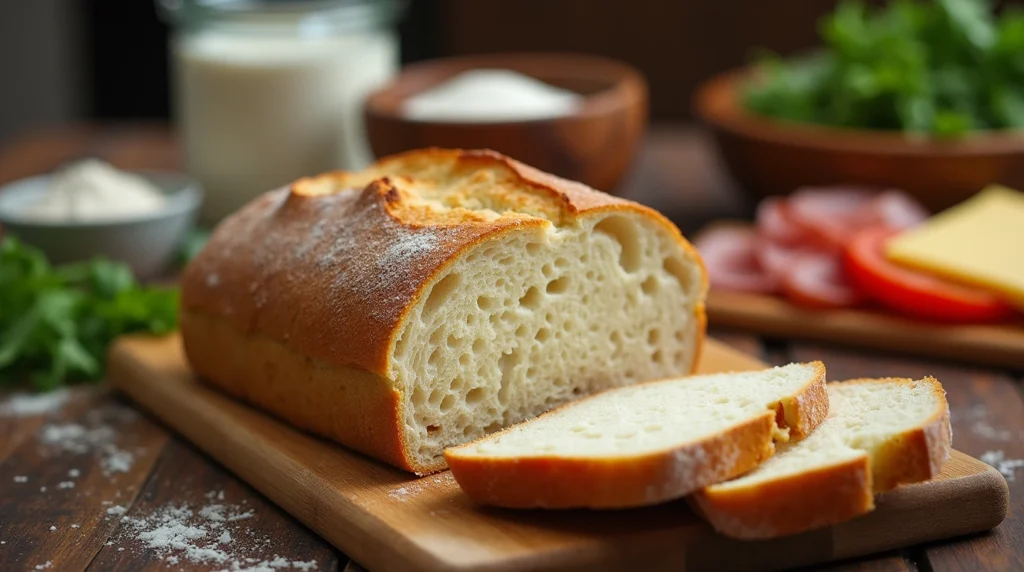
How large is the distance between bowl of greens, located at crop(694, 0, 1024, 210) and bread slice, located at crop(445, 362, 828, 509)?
7.05ft

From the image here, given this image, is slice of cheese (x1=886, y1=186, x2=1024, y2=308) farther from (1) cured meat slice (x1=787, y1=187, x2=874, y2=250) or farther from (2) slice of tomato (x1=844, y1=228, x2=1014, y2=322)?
(1) cured meat slice (x1=787, y1=187, x2=874, y2=250)

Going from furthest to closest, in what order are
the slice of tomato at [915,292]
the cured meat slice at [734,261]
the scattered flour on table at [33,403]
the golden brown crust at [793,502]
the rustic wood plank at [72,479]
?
the cured meat slice at [734,261]
the slice of tomato at [915,292]
the scattered flour on table at [33,403]
the rustic wood plank at [72,479]
the golden brown crust at [793,502]

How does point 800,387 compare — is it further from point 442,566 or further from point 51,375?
point 51,375

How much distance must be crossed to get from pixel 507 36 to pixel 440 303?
613 cm

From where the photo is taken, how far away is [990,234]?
4133mm

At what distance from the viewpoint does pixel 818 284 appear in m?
4.19

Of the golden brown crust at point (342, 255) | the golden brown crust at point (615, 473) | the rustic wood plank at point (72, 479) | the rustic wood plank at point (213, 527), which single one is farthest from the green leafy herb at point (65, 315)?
the golden brown crust at point (615, 473)

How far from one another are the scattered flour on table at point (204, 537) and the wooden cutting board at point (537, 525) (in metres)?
0.12

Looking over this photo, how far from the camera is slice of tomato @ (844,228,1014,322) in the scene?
3.91 m

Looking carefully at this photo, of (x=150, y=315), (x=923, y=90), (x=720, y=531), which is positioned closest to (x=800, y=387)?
(x=720, y=531)

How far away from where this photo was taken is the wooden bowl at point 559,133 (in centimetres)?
462

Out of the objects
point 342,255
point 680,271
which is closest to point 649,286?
point 680,271

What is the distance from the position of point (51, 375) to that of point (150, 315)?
15.1 inches

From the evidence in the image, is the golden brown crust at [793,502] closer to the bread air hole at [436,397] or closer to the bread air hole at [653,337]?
the bread air hole at [436,397]
